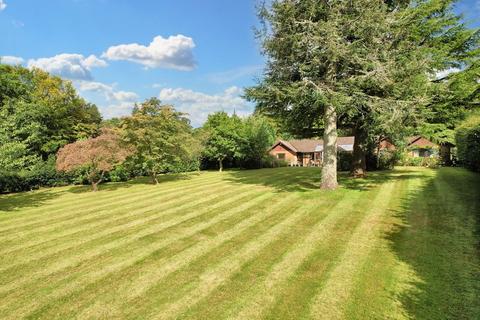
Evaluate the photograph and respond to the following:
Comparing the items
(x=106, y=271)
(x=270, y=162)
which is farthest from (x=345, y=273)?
(x=270, y=162)

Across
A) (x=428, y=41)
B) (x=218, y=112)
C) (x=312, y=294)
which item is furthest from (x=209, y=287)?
(x=218, y=112)

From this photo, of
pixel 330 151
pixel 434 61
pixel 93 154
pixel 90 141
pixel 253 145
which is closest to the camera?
pixel 330 151

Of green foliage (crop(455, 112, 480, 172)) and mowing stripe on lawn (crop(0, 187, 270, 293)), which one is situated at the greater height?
green foliage (crop(455, 112, 480, 172))

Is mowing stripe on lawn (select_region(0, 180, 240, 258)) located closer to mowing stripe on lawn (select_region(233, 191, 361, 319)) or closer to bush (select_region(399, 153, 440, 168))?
mowing stripe on lawn (select_region(233, 191, 361, 319))

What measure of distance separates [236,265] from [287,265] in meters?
1.24

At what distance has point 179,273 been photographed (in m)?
7.04

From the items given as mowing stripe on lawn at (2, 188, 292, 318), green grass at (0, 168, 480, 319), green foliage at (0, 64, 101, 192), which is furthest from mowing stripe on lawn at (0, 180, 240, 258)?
green foliage at (0, 64, 101, 192)

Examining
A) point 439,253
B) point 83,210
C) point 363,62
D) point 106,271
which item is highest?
point 363,62

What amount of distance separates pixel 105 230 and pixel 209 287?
595 cm

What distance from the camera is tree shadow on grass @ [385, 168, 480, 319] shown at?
5461 millimetres

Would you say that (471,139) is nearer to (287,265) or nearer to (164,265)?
(287,265)

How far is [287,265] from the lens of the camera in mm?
7316

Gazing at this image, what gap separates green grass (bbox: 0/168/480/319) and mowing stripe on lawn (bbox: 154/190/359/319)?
28 mm

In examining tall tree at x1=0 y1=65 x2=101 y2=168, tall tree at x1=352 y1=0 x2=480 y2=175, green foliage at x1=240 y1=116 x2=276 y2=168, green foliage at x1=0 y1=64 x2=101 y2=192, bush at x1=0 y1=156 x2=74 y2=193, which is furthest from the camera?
green foliage at x1=240 y1=116 x2=276 y2=168
